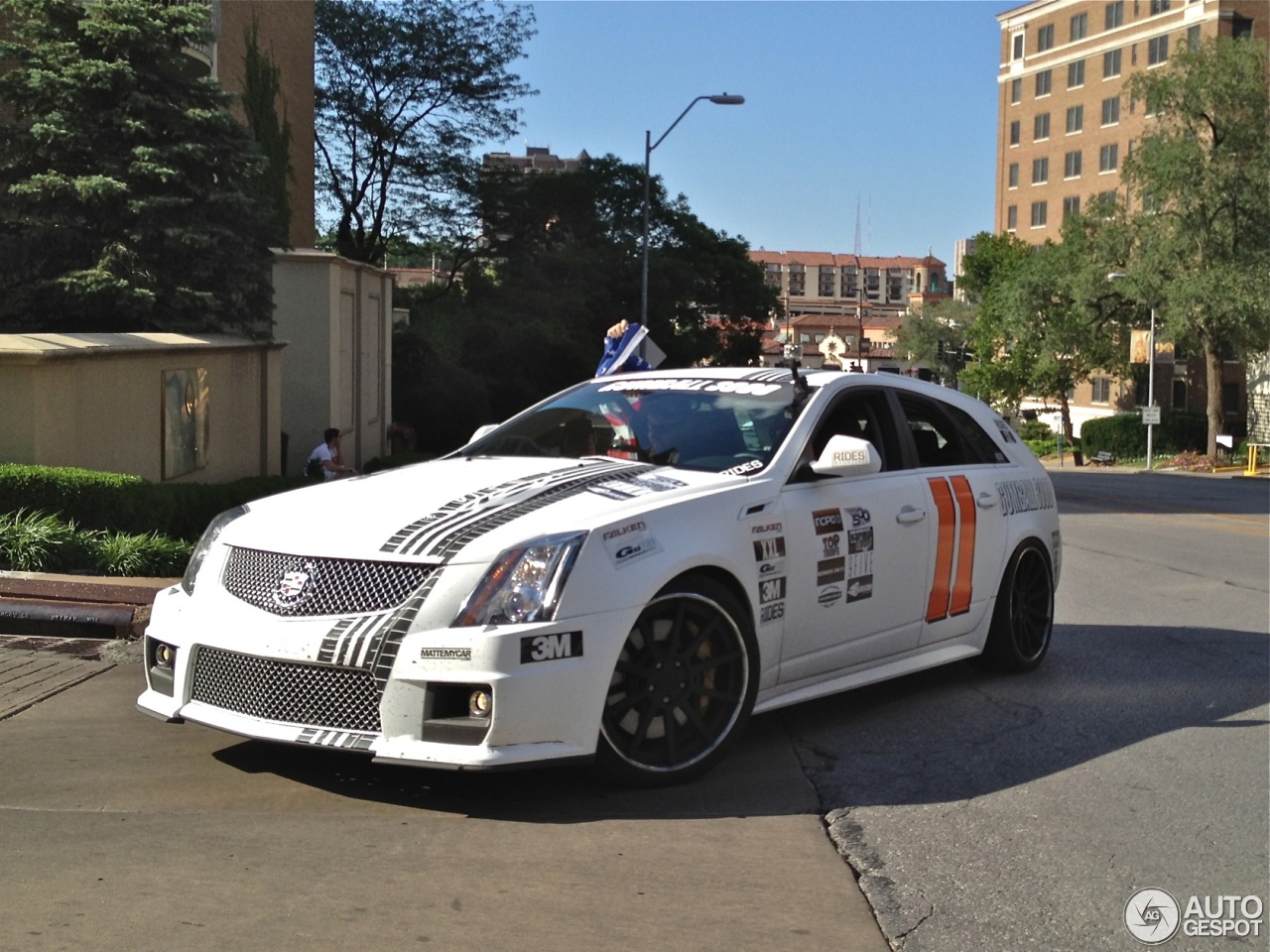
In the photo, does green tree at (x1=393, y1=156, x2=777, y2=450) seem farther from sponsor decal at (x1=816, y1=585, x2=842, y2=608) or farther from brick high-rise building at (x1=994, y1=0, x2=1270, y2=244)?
sponsor decal at (x1=816, y1=585, x2=842, y2=608)

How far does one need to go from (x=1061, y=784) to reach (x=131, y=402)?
11.0 m

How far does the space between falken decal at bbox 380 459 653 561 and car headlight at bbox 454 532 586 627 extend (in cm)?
17

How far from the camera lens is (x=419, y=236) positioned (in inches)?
1999

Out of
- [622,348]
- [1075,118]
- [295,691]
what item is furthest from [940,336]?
[295,691]

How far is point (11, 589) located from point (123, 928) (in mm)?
4932

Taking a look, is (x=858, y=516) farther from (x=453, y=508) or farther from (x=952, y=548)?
(x=453, y=508)

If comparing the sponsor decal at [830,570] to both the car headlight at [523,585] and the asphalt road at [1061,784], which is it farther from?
the car headlight at [523,585]

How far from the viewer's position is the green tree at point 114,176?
1741 centimetres

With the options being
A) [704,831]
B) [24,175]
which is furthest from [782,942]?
[24,175]

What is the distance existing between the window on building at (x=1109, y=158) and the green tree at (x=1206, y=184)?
26.6 meters

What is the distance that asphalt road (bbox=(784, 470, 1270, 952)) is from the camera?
439 cm

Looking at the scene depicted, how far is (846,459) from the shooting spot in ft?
19.9

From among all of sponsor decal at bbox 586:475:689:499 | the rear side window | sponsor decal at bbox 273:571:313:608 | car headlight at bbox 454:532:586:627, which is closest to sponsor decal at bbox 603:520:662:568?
car headlight at bbox 454:532:586:627

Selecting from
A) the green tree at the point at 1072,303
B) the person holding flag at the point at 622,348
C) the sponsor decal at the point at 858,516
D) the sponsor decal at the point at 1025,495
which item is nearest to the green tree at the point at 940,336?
the green tree at the point at 1072,303
